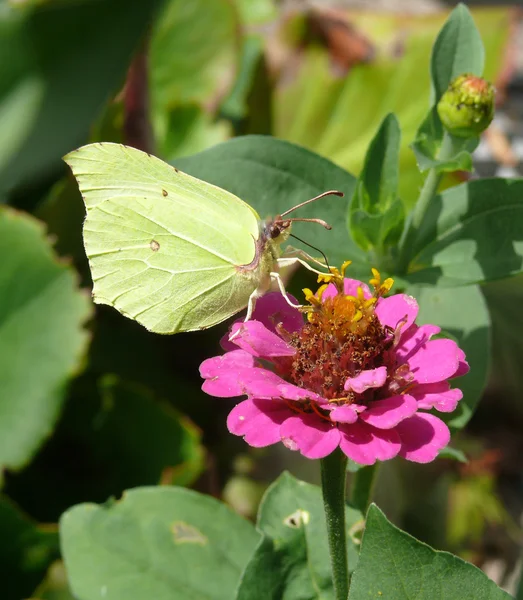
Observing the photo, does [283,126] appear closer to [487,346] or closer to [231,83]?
[231,83]

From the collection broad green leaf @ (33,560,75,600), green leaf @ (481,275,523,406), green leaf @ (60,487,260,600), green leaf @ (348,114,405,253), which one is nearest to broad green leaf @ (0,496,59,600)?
broad green leaf @ (33,560,75,600)

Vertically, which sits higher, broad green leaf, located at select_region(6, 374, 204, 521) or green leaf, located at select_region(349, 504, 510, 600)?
green leaf, located at select_region(349, 504, 510, 600)

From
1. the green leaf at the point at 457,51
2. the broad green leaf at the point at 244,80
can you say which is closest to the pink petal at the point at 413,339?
the green leaf at the point at 457,51

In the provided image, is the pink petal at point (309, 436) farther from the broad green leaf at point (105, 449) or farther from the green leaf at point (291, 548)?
the broad green leaf at point (105, 449)

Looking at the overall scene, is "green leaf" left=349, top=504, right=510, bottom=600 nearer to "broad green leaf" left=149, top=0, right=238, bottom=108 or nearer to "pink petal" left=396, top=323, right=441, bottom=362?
"pink petal" left=396, top=323, right=441, bottom=362

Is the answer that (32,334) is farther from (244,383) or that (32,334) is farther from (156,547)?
(244,383)

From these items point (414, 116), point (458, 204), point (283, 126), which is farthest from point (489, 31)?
point (458, 204)

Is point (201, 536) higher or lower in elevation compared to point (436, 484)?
higher
